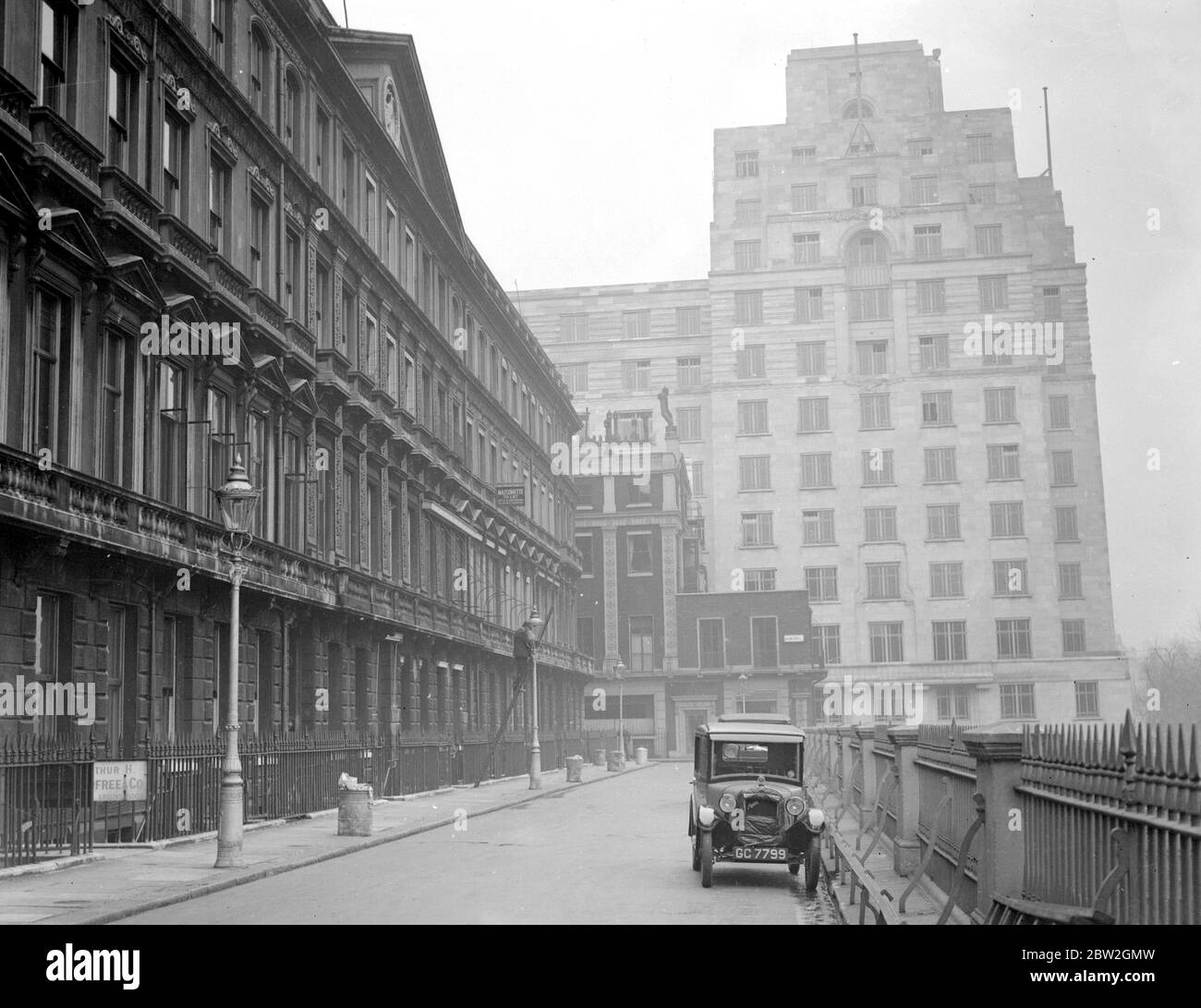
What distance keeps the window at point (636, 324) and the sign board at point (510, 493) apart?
173ft

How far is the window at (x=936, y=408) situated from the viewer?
96.2m

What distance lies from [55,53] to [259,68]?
10656 millimetres

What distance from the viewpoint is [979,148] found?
82.8 metres

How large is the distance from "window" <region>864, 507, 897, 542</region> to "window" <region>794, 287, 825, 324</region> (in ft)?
32.9

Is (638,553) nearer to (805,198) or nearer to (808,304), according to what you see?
(808,304)

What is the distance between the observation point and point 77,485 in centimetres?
2161

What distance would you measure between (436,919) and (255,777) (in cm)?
1444

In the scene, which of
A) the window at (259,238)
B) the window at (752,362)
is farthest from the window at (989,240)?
the window at (259,238)

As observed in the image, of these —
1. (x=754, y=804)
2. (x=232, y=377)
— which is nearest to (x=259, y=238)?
(x=232, y=377)

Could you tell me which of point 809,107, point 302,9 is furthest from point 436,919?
point 809,107

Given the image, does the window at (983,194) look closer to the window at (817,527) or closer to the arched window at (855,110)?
the arched window at (855,110)

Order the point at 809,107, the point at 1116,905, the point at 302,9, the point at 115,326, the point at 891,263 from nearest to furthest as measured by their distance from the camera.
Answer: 1. the point at 1116,905
2. the point at 115,326
3. the point at 302,9
4. the point at 809,107
5. the point at 891,263
